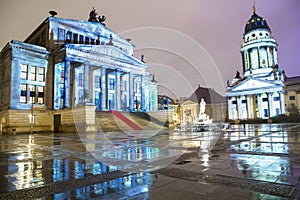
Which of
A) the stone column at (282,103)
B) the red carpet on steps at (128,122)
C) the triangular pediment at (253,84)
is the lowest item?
the red carpet on steps at (128,122)

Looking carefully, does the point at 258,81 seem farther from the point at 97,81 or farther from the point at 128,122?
the point at 128,122

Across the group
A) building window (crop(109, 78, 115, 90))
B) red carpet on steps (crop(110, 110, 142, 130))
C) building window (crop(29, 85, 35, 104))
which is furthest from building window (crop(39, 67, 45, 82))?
red carpet on steps (crop(110, 110, 142, 130))

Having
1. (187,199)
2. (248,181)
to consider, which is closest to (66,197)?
(187,199)

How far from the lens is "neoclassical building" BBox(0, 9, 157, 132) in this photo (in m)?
33.6

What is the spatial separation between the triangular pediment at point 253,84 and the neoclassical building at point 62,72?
152 feet

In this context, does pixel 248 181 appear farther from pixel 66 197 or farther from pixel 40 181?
pixel 40 181

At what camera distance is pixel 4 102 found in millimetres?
36469

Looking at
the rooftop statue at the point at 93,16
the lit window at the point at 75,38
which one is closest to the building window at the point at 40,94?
the lit window at the point at 75,38

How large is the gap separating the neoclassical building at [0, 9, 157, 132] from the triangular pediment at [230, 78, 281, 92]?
46.4m

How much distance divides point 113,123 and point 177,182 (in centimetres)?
2692

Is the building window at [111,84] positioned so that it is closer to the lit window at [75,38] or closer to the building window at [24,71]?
the lit window at [75,38]

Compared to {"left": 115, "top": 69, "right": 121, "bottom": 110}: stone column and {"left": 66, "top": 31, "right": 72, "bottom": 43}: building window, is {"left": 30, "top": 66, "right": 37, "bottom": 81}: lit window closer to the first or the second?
{"left": 66, "top": 31, "right": 72, "bottom": 43}: building window

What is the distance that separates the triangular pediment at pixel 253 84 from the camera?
70150mm

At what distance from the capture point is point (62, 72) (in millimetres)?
37875
